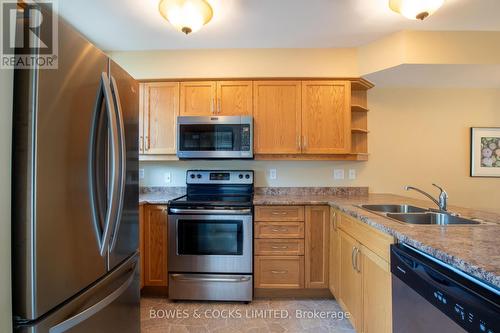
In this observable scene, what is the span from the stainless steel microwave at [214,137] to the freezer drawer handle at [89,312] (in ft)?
4.63

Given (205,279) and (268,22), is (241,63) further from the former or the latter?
(205,279)

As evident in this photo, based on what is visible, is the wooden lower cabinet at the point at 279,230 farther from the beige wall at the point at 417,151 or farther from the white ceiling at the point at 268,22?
the white ceiling at the point at 268,22

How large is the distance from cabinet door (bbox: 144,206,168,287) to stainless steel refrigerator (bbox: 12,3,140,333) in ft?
3.21

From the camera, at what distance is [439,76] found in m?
2.46

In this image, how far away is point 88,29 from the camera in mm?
2191

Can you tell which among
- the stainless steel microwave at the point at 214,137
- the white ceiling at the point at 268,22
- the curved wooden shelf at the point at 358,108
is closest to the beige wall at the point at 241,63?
the white ceiling at the point at 268,22

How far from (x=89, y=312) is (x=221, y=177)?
1834 mm

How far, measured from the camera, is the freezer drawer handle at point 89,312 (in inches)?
35.0

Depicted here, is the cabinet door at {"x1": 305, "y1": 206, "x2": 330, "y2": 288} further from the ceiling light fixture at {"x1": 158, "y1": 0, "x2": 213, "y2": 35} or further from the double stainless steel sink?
the ceiling light fixture at {"x1": 158, "y1": 0, "x2": 213, "y2": 35}

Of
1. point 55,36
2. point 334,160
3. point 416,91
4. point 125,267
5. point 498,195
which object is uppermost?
point 416,91

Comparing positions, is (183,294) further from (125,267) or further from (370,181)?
Answer: (370,181)

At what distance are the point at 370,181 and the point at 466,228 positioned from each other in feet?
5.44

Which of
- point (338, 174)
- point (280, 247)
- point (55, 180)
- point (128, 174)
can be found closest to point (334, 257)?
point (280, 247)

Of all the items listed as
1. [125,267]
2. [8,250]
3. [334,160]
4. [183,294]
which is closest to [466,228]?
[334,160]
